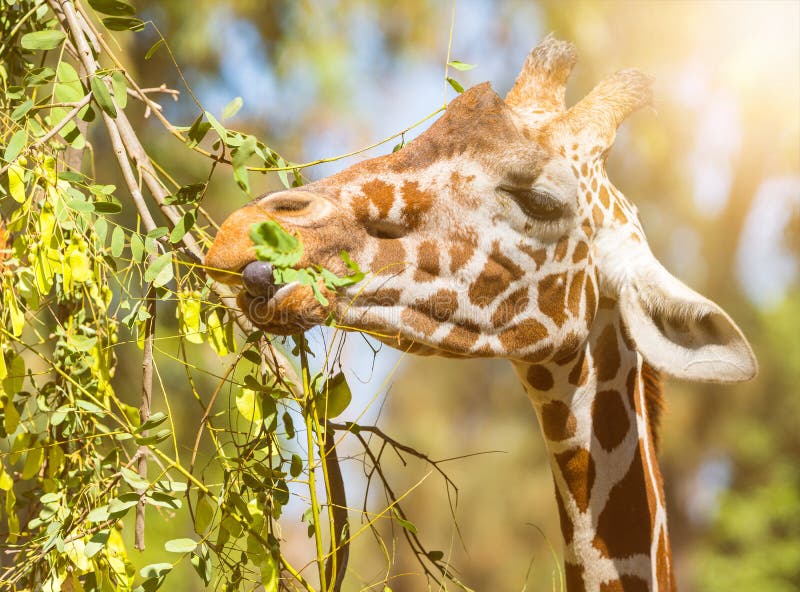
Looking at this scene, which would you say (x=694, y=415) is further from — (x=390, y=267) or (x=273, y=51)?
(x=390, y=267)

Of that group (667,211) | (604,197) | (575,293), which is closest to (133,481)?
(575,293)

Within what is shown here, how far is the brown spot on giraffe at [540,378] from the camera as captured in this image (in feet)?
4.39

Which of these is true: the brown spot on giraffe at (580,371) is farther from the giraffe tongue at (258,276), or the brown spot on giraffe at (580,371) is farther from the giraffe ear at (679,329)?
the giraffe tongue at (258,276)

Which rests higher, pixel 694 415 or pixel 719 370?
pixel 694 415

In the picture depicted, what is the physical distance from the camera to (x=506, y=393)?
8.81 metres

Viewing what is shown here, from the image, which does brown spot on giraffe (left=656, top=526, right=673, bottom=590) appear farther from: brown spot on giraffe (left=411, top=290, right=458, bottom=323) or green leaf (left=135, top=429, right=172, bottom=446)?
green leaf (left=135, top=429, right=172, bottom=446)

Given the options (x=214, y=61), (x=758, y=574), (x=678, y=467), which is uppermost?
(x=214, y=61)

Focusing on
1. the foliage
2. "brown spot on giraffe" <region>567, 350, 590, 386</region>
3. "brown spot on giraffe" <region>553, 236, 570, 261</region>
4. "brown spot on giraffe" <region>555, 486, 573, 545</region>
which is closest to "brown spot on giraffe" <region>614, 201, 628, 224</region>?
"brown spot on giraffe" <region>553, 236, 570, 261</region>

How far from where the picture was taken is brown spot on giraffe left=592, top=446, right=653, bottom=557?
132cm

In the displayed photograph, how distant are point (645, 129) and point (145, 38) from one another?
13.8 ft

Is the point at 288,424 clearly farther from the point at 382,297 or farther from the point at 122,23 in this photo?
the point at 122,23

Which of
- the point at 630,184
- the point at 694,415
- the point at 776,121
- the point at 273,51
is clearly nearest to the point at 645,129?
the point at 630,184

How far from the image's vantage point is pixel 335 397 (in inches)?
40.9

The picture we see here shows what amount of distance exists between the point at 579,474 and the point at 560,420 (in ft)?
0.29
